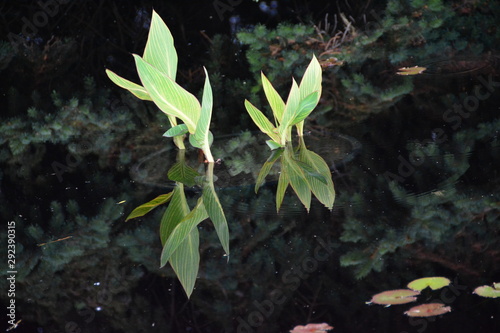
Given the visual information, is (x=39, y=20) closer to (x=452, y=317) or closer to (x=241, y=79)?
(x=241, y=79)

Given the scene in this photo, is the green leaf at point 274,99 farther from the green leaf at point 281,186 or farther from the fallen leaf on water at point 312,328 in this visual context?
the fallen leaf on water at point 312,328

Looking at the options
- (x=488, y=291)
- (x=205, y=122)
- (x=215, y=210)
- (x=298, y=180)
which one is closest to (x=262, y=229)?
(x=215, y=210)

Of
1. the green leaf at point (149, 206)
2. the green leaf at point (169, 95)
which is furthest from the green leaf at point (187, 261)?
the green leaf at point (169, 95)

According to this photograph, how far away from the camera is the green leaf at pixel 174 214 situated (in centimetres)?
141

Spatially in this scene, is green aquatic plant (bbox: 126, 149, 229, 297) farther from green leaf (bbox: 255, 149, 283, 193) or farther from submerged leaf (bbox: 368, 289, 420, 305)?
submerged leaf (bbox: 368, 289, 420, 305)

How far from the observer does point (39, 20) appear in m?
3.01

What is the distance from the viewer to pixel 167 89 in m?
1.63

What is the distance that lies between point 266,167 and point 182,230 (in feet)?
1.49

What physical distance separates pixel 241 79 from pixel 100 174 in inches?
46.5

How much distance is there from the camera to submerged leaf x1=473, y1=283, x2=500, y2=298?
3.59 ft

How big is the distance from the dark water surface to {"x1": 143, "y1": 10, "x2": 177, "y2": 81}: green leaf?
1.00 feet

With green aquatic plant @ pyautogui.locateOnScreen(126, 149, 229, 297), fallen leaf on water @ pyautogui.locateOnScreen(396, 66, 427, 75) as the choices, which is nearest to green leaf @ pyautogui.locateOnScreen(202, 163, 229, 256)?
green aquatic plant @ pyautogui.locateOnScreen(126, 149, 229, 297)

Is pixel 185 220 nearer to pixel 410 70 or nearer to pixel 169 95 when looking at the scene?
pixel 169 95

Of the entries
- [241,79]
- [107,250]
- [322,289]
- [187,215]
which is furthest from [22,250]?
[241,79]
